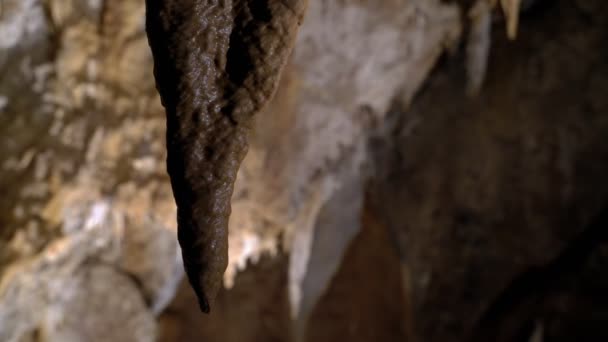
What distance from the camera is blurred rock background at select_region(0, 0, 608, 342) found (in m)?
1.72

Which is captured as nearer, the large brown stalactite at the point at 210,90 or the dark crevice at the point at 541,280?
the large brown stalactite at the point at 210,90

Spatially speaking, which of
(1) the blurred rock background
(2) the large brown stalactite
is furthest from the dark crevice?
(2) the large brown stalactite

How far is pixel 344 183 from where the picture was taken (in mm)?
2562

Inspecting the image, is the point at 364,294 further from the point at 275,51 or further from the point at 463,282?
the point at 275,51

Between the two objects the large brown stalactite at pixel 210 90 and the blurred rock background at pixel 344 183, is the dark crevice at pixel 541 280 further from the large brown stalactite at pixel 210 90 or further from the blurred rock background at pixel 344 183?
the large brown stalactite at pixel 210 90

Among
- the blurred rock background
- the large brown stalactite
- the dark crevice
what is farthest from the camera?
the dark crevice

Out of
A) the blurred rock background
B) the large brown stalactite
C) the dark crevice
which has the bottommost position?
the dark crevice

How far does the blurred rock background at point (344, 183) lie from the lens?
1724 mm

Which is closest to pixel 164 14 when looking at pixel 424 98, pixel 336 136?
pixel 336 136

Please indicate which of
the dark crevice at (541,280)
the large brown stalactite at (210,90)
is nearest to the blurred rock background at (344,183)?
the dark crevice at (541,280)

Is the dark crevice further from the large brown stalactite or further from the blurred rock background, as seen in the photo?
the large brown stalactite

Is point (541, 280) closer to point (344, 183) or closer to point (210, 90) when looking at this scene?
point (344, 183)

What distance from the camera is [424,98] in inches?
107

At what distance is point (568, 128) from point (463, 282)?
97cm
